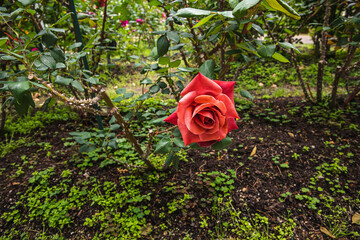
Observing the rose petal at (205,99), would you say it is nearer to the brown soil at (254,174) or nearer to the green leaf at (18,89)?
the green leaf at (18,89)

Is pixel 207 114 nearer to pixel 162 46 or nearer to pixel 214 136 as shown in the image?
pixel 214 136

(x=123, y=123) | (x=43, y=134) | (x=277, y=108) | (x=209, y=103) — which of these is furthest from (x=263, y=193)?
(x=43, y=134)

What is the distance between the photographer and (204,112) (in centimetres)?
59

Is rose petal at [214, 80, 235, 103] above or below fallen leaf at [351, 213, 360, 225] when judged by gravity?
above

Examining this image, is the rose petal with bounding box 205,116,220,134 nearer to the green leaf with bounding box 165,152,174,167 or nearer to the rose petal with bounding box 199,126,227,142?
the rose petal with bounding box 199,126,227,142

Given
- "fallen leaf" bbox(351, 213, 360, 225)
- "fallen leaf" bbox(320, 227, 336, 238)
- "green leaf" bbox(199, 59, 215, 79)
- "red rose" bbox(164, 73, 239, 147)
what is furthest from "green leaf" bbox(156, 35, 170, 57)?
"fallen leaf" bbox(351, 213, 360, 225)

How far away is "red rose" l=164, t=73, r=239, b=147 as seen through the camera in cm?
59

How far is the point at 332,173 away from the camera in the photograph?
1.64m

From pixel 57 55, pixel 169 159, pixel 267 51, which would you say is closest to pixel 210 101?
pixel 267 51

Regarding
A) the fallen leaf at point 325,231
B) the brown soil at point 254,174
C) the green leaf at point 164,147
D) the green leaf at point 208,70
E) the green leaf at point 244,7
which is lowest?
the brown soil at point 254,174

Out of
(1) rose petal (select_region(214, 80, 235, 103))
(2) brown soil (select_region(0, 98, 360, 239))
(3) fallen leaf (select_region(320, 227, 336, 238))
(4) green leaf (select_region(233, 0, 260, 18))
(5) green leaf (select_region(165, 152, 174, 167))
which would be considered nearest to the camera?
(4) green leaf (select_region(233, 0, 260, 18))

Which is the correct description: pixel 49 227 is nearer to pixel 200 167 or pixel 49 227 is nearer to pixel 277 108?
pixel 200 167

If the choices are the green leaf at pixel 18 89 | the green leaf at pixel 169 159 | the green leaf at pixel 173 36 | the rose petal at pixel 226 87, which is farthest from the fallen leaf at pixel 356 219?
the green leaf at pixel 18 89

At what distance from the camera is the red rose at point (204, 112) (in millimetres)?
592
